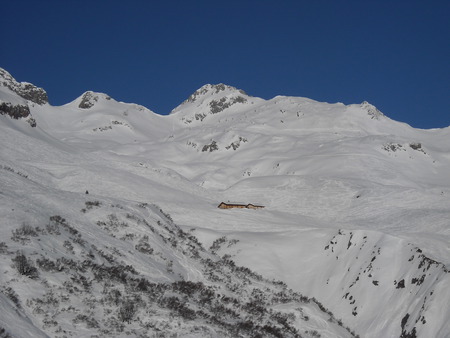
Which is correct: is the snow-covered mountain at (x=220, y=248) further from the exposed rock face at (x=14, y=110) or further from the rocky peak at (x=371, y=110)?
the rocky peak at (x=371, y=110)

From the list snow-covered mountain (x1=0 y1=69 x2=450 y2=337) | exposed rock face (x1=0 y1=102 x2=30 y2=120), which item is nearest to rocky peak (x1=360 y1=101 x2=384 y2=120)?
snow-covered mountain (x1=0 y1=69 x2=450 y2=337)

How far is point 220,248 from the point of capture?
167 ft

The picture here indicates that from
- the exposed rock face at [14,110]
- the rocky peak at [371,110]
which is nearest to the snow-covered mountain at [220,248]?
the exposed rock face at [14,110]

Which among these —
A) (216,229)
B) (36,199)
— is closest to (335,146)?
(216,229)

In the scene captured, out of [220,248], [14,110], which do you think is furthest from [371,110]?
[220,248]

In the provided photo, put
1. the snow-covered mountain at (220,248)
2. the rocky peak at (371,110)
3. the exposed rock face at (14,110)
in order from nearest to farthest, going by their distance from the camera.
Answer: the snow-covered mountain at (220,248) → the exposed rock face at (14,110) → the rocky peak at (371,110)

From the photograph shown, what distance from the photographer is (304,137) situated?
15350 centimetres

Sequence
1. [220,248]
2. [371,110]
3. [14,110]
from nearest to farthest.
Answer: [220,248] → [14,110] → [371,110]

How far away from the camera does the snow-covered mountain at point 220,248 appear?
16844 millimetres

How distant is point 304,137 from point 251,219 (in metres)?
92.0

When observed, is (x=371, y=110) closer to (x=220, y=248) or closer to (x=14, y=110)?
(x=14, y=110)

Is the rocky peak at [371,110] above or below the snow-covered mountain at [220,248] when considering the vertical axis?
above

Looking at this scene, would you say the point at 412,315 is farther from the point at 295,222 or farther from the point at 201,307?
the point at 295,222

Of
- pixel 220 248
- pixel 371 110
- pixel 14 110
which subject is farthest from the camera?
pixel 371 110
